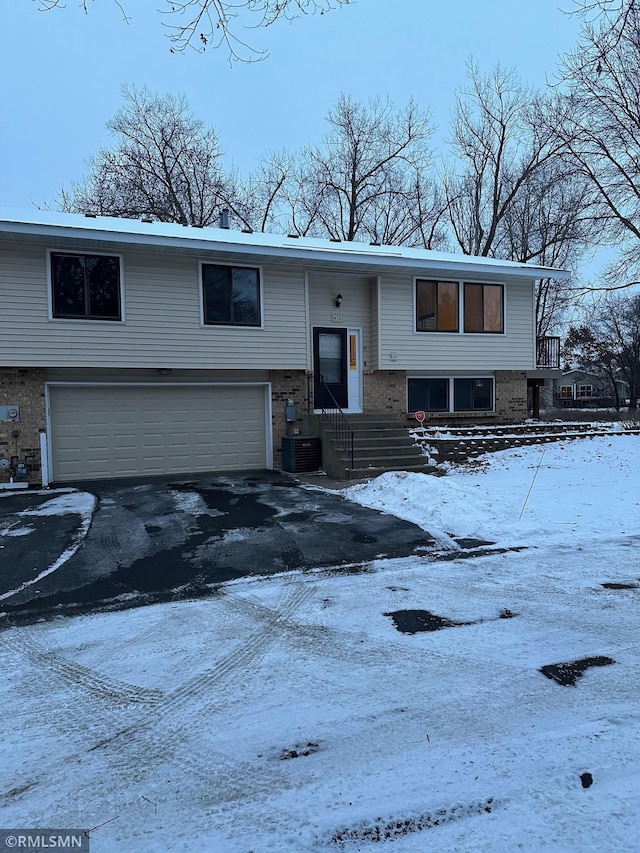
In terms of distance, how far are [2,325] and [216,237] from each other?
505cm

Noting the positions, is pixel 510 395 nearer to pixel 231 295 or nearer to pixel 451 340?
pixel 451 340

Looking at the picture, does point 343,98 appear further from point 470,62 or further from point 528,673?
point 528,673

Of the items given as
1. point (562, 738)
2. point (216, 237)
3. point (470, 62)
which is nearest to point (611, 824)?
point (562, 738)

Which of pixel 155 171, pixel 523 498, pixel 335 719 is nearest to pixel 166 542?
pixel 335 719

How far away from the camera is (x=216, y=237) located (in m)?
13.5

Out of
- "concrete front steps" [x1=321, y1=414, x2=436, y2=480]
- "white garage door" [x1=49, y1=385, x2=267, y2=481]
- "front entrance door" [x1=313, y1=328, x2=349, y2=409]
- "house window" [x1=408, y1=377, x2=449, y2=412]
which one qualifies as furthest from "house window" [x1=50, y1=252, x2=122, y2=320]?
"house window" [x1=408, y1=377, x2=449, y2=412]

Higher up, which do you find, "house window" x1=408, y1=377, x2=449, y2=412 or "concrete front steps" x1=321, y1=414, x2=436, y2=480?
"house window" x1=408, y1=377, x2=449, y2=412

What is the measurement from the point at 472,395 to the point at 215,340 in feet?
24.5

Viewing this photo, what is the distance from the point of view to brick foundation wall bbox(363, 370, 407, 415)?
14.8 meters

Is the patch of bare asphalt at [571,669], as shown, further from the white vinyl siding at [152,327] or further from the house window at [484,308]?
the house window at [484,308]

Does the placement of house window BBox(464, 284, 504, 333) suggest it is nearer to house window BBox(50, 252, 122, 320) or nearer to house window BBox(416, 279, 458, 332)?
house window BBox(416, 279, 458, 332)

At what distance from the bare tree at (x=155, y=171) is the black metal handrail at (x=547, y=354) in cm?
1638

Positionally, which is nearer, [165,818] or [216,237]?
Answer: [165,818]

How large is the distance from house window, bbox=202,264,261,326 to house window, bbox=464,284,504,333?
5.89 metres
